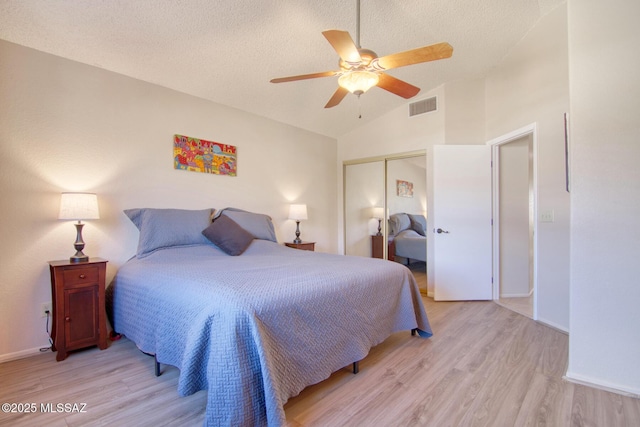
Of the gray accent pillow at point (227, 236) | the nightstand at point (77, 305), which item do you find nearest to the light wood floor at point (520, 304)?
the gray accent pillow at point (227, 236)

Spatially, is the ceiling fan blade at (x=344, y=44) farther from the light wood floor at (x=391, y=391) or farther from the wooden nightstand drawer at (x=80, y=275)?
the wooden nightstand drawer at (x=80, y=275)

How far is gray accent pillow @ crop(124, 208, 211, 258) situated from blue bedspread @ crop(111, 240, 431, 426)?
12 centimetres

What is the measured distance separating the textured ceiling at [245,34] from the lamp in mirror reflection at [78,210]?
1.22 meters

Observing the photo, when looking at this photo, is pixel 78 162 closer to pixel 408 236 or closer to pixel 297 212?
pixel 297 212

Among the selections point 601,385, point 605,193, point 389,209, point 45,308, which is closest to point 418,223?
point 389,209

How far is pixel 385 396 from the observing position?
5.58ft

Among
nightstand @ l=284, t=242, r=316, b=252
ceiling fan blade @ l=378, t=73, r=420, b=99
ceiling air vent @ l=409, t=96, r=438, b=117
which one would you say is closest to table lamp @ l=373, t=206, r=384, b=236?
nightstand @ l=284, t=242, r=316, b=252

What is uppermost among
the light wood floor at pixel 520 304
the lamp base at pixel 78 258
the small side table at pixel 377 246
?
the lamp base at pixel 78 258

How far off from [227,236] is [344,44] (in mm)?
1955

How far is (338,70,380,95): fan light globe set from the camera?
1994 mm

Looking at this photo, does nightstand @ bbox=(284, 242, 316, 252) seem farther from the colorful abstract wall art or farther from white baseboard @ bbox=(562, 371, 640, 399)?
white baseboard @ bbox=(562, 371, 640, 399)

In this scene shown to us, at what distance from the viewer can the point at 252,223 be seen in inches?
132

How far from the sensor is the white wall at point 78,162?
2.21m

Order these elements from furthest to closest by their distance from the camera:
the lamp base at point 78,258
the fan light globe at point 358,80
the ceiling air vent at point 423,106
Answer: the ceiling air vent at point 423,106
the lamp base at point 78,258
the fan light globe at point 358,80
